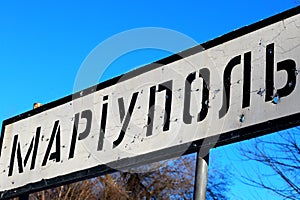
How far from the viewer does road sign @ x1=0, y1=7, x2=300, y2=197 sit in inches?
124

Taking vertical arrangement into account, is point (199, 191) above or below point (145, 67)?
below

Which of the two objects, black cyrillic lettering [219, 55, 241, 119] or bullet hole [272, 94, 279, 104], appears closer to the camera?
bullet hole [272, 94, 279, 104]

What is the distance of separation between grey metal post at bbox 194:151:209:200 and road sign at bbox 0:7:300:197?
0.29 feet

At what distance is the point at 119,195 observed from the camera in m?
24.2

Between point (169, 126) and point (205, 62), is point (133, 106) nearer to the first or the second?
point (169, 126)

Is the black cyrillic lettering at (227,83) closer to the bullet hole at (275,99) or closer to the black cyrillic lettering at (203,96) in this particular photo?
the black cyrillic lettering at (203,96)

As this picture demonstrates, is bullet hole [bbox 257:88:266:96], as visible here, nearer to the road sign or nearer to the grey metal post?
the road sign

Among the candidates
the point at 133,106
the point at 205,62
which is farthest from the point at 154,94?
the point at 205,62

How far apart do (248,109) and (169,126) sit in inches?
23.0

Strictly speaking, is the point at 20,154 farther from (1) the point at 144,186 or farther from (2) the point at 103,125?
Result: (1) the point at 144,186

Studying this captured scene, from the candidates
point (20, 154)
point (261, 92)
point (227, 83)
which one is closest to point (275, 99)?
point (261, 92)

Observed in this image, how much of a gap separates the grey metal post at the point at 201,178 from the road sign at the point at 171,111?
88mm

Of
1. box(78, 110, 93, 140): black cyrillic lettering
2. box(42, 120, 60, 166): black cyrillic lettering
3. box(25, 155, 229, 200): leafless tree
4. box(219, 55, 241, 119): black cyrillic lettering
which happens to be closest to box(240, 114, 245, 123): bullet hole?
box(219, 55, 241, 119): black cyrillic lettering

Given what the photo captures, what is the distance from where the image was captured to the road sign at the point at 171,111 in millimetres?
3141
